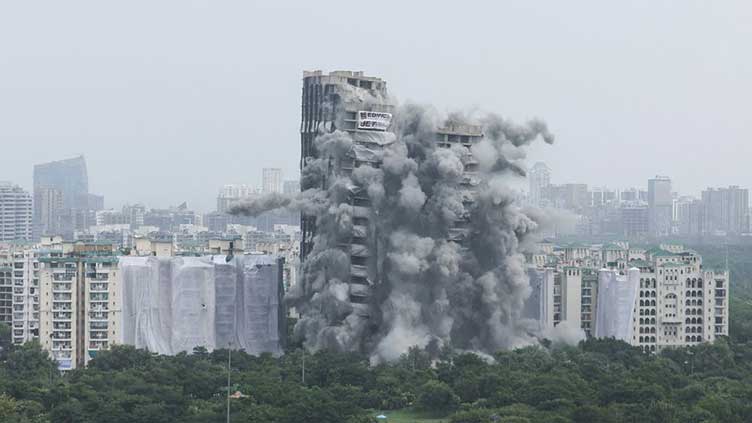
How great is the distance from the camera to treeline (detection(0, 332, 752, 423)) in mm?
48000

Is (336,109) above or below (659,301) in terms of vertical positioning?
above

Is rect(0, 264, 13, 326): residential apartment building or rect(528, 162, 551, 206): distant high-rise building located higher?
rect(528, 162, 551, 206): distant high-rise building

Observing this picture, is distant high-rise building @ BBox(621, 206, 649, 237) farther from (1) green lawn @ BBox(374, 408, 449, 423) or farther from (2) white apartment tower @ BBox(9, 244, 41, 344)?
(1) green lawn @ BBox(374, 408, 449, 423)

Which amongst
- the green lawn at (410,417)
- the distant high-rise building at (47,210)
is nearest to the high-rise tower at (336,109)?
the green lawn at (410,417)

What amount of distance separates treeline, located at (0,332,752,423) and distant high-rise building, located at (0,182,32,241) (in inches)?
3005

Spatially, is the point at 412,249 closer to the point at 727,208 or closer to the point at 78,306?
the point at 78,306

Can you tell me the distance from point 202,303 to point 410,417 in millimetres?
15316

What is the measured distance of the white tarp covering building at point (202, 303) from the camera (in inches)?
2484

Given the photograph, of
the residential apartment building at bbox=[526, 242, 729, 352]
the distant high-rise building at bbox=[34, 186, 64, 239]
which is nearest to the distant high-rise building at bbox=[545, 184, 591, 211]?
the distant high-rise building at bbox=[34, 186, 64, 239]

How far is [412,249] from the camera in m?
63.7

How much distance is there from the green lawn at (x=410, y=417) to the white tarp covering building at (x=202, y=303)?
36.9 feet

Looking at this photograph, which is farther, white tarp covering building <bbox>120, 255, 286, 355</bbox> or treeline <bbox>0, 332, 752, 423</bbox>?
white tarp covering building <bbox>120, 255, 286, 355</bbox>

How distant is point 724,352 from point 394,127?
14318mm

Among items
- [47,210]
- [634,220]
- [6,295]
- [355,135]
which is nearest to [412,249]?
[355,135]
